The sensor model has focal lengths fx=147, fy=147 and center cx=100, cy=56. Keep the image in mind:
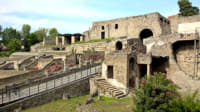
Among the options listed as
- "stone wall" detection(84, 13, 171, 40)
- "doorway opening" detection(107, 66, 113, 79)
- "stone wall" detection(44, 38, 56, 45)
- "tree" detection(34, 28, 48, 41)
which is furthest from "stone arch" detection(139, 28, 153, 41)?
"tree" detection(34, 28, 48, 41)

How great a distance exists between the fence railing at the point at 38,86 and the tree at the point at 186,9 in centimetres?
3017

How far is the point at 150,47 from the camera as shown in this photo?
16875 millimetres

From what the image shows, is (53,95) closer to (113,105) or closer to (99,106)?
(99,106)

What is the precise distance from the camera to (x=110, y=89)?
13.1 metres

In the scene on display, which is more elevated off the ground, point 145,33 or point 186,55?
point 145,33

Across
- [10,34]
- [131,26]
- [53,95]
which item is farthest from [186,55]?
[10,34]

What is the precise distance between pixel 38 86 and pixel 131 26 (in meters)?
20.3

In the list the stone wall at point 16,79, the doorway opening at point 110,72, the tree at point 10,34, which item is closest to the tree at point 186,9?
the doorway opening at point 110,72

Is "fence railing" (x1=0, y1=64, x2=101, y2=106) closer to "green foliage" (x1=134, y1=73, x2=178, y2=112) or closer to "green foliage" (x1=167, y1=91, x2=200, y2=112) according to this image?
"green foliage" (x1=134, y1=73, x2=178, y2=112)

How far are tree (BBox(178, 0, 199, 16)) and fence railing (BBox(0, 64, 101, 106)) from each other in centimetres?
3017

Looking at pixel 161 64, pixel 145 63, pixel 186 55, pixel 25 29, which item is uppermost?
pixel 25 29

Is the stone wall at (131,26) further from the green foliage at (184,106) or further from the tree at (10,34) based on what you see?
the tree at (10,34)

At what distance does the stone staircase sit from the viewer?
1252 centimetres

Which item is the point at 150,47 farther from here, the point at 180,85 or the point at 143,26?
the point at 143,26
